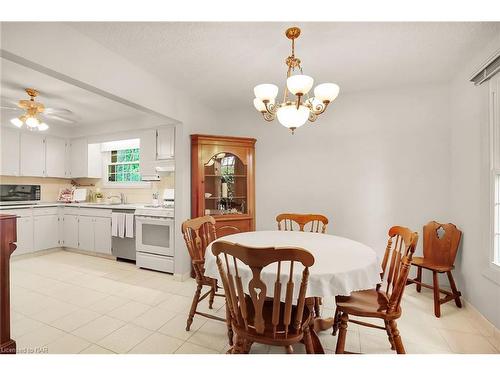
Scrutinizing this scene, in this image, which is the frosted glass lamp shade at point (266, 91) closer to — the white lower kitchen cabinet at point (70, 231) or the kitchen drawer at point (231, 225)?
the kitchen drawer at point (231, 225)

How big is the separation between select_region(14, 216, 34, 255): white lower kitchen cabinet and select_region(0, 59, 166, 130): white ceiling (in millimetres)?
1579

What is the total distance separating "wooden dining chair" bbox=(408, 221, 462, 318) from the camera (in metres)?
2.30

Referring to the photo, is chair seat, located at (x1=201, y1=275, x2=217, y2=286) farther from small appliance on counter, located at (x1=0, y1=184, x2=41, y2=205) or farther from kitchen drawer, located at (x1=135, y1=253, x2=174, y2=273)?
small appliance on counter, located at (x1=0, y1=184, x2=41, y2=205)

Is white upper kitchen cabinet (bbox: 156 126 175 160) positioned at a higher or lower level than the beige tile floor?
higher

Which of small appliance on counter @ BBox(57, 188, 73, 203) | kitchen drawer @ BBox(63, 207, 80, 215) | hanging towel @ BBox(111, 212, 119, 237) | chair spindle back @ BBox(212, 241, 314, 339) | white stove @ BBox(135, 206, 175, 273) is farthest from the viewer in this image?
small appliance on counter @ BBox(57, 188, 73, 203)

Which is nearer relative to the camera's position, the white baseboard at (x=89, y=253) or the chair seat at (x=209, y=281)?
the chair seat at (x=209, y=281)

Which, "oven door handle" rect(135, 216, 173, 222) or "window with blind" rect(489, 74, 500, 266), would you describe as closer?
"window with blind" rect(489, 74, 500, 266)

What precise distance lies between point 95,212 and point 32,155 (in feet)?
5.01

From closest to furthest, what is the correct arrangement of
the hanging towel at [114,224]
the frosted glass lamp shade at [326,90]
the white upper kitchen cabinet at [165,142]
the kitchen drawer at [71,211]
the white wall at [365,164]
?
1. the frosted glass lamp shade at [326,90]
2. the white wall at [365,164]
3. the white upper kitchen cabinet at [165,142]
4. the hanging towel at [114,224]
5. the kitchen drawer at [71,211]

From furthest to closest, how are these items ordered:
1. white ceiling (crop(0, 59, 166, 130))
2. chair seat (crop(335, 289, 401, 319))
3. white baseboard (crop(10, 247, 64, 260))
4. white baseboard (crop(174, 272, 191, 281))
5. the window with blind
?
1. white baseboard (crop(10, 247, 64, 260))
2. white baseboard (crop(174, 272, 191, 281))
3. white ceiling (crop(0, 59, 166, 130))
4. the window with blind
5. chair seat (crop(335, 289, 401, 319))

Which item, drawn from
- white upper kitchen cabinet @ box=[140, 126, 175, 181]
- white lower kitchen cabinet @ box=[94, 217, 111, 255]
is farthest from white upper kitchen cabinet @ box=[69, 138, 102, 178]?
white upper kitchen cabinet @ box=[140, 126, 175, 181]

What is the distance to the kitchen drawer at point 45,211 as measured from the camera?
13.4 ft

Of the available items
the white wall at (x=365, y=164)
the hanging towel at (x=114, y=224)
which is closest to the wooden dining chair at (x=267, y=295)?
the white wall at (x=365, y=164)

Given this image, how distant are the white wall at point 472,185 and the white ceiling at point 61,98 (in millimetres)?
3732
